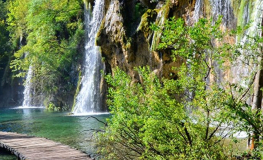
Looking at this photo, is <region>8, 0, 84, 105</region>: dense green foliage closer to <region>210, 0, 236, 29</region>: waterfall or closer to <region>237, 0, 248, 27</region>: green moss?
<region>210, 0, 236, 29</region>: waterfall

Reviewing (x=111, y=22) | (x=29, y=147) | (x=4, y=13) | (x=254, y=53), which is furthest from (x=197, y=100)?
(x=4, y=13)

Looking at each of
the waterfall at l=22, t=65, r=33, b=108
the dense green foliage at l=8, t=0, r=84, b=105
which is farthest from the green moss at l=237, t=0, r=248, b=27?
the waterfall at l=22, t=65, r=33, b=108

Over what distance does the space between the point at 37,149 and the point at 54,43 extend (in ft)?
68.7

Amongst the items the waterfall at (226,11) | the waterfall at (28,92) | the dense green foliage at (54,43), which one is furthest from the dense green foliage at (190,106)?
the waterfall at (28,92)

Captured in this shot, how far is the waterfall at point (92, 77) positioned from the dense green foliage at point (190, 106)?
1834 centimetres

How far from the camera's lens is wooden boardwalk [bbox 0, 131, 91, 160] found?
8812 mm

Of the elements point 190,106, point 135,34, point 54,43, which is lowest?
point 190,106

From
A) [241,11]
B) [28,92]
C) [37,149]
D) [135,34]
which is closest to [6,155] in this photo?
[37,149]

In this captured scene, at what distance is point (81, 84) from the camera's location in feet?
86.9

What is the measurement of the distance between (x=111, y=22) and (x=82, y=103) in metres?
6.33

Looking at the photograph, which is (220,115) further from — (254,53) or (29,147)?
(29,147)

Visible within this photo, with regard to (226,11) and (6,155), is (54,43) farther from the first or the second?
(6,155)

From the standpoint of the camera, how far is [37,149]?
9.85 metres

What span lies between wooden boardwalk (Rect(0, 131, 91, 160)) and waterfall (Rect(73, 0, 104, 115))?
12448 millimetres
